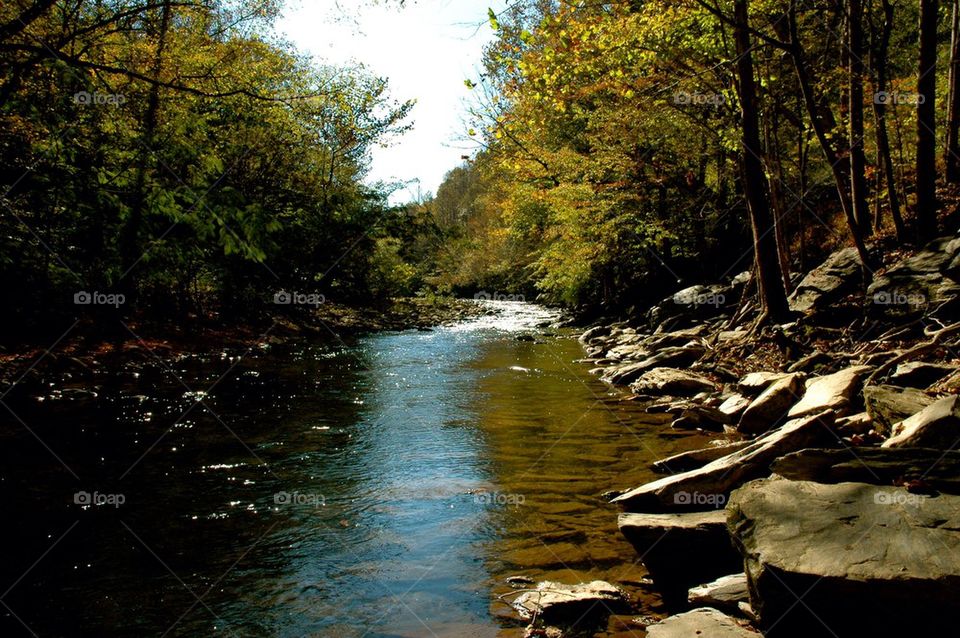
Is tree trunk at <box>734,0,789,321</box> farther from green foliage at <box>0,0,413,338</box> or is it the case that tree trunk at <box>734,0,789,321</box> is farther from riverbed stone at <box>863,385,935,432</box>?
green foliage at <box>0,0,413,338</box>

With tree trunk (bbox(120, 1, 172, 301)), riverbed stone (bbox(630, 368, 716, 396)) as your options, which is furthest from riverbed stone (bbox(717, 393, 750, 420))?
tree trunk (bbox(120, 1, 172, 301))

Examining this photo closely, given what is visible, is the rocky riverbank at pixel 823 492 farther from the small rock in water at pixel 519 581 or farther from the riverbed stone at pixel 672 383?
the small rock in water at pixel 519 581

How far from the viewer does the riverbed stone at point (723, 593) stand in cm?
343

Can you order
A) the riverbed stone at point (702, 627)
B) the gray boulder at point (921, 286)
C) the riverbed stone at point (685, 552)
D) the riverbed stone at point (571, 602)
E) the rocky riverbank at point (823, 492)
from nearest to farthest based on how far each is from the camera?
the rocky riverbank at point (823, 492)
the riverbed stone at point (702, 627)
the riverbed stone at point (571, 602)
the riverbed stone at point (685, 552)
the gray boulder at point (921, 286)

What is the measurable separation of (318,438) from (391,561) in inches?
149

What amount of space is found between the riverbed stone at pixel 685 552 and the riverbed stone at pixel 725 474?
408 mm

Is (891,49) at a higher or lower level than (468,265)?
higher

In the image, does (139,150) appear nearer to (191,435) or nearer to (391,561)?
(191,435)

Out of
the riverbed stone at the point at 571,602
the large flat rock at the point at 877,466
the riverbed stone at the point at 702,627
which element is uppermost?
the large flat rock at the point at 877,466

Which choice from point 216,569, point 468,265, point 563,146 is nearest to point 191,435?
point 216,569

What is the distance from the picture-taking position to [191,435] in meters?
7.94

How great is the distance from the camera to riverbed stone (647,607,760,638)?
3059mm

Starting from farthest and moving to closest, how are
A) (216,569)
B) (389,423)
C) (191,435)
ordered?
(389,423), (191,435), (216,569)

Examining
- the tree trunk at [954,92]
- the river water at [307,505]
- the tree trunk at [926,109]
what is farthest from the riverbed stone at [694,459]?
the tree trunk at [954,92]
